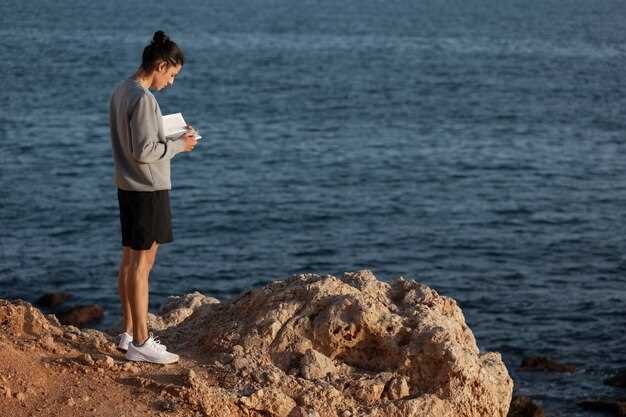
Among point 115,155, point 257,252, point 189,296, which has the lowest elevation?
point 257,252

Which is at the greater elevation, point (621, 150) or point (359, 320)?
point (359, 320)

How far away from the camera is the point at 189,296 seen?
12.9 m

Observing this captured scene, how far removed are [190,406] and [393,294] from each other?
9.37 feet

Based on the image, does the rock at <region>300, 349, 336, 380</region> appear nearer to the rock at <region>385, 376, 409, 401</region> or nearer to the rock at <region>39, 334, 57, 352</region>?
the rock at <region>385, 376, 409, 401</region>

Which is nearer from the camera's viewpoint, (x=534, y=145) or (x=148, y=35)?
(x=534, y=145)

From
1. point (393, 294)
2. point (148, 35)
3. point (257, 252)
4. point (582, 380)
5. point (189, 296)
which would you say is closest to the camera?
point (393, 294)

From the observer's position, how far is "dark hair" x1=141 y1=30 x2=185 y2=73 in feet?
29.8

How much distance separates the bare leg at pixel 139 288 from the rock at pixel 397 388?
2164mm

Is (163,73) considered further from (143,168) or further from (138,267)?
(138,267)

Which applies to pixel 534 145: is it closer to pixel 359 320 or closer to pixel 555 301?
pixel 555 301

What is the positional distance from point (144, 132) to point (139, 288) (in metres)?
1.39

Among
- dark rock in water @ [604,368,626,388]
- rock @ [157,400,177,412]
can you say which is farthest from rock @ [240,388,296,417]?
dark rock in water @ [604,368,626,388]

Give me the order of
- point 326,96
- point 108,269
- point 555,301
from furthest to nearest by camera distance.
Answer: point 326,96 < point 108,269 < point 555,301

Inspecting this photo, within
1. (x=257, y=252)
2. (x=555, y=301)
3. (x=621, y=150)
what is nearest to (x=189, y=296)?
(x=555, y=301)
